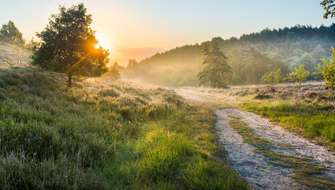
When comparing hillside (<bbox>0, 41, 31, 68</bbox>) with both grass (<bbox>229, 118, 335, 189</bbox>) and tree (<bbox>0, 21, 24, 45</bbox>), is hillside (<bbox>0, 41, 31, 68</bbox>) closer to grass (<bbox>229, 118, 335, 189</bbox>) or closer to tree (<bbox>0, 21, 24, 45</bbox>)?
grass (<bbox>229, 118, 335, 189</bbox>)

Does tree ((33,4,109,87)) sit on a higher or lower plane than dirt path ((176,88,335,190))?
higher

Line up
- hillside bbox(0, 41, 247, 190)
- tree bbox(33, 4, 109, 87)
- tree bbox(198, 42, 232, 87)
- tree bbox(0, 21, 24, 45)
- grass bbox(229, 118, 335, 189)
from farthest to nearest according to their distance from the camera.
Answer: tree bbox(0, 21, 24, 45) < tree bbox(198, 42, 232, 87) < tree bbox(33, 4, 109, 87) < grass bbox(229, 118, 335, 189) < hillside bbox(0, 41, 247, 190)

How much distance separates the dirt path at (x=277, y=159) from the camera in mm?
7082

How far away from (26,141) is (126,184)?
2.62m

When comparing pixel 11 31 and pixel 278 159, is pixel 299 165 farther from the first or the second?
pixel 11 31

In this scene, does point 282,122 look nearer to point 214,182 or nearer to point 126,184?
point 214,182

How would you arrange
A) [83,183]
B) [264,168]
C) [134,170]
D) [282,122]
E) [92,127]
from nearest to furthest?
1. [83,183]
2. [134,170]
3. [264,168]
4. [92,127]
5. [282,122]

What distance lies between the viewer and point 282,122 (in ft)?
56.9

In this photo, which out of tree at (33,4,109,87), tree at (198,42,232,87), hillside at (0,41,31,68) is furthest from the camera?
tree at (198,42,232,87)

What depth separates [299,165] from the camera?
859 centimetres

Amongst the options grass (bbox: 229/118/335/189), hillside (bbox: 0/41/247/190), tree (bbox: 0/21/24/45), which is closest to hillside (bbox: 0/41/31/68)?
hillside (bbox: 0/41/247/190)

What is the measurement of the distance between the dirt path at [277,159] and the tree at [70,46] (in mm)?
16458

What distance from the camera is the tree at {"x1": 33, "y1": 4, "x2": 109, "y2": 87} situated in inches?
1001

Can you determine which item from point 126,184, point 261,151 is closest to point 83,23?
point 261,151
